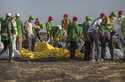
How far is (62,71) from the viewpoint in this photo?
1920cm

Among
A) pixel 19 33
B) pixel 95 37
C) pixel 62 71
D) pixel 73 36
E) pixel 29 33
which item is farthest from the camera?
pixel 29 33

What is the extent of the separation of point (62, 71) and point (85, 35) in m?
3.37

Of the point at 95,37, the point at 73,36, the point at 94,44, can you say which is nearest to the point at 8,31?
the point at 73,36

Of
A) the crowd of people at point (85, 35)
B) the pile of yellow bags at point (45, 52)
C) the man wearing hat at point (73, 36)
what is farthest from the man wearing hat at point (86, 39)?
the pile of yellow bags at point (45, 52)

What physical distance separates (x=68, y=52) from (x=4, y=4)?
248 inches

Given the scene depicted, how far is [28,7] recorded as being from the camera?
28.8 metres

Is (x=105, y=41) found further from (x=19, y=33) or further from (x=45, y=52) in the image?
(x=19, y=33)

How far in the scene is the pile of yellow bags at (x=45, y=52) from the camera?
22.7 meters

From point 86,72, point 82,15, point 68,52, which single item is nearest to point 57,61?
point 68,52

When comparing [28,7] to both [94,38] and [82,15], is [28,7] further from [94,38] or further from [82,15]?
[94,38]

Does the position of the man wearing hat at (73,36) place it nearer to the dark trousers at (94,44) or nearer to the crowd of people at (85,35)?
the crowd of people at (85,35)

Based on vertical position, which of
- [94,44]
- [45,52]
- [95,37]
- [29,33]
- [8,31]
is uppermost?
[8,31]

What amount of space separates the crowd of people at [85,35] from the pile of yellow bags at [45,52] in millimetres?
314

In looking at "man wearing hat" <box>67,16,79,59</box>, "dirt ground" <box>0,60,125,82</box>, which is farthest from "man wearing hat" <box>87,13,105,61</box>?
"man wearing hat" <box>67,16,79,59</box>
